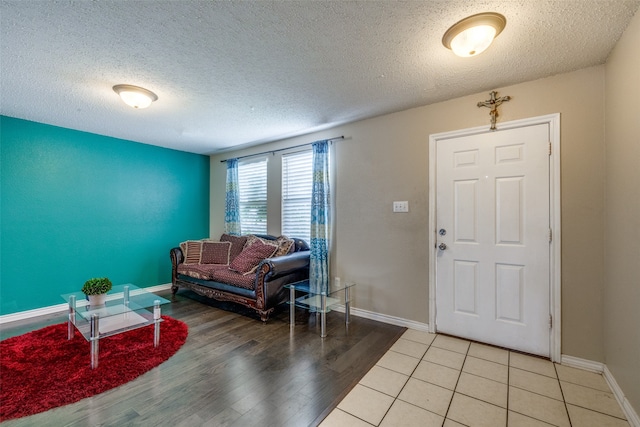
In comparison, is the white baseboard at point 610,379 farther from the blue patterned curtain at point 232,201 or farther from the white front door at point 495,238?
the blue patterned curtain at point 232,201

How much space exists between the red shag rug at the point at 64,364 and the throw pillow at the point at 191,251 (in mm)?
1422

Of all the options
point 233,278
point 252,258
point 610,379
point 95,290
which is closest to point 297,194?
point 252,258

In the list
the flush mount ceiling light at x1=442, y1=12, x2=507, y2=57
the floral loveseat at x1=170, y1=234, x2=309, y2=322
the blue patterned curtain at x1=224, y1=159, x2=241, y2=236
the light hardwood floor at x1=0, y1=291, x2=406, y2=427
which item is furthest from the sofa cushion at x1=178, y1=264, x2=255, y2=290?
the flush mount ceiling light at x1=442, y1=12, x2=507, y2=57

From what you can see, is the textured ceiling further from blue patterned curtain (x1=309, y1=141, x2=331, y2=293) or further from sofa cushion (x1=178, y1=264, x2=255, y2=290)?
sofa cushion (x1=178, y1=264, x2=255, y2=290)

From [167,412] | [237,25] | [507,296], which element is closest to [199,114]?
[237,25]

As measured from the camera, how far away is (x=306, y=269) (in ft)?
12.1

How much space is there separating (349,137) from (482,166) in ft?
4.95

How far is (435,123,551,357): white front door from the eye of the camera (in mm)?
2354

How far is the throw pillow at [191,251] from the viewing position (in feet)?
13.9

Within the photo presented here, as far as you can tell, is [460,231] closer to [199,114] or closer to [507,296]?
[507,296]

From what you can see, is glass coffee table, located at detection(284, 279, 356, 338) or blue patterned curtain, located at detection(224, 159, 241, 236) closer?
glass coffee table, located at detection(284, 279, 356, 338)

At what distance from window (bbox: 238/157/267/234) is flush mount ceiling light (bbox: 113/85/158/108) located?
2027 mm

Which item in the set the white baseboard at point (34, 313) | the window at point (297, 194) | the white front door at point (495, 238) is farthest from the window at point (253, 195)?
the white front door at point (495, 238)

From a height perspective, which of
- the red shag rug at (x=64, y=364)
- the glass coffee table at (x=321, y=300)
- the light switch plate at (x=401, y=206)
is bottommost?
the red shag rug at (x=64, y=364)
